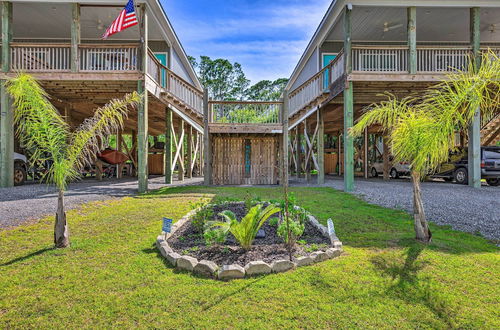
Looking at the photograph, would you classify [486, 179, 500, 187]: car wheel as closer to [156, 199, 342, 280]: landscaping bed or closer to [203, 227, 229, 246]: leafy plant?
[156, 199, 342, 280]: landscaping bed

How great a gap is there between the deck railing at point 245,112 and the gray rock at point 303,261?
8937mm

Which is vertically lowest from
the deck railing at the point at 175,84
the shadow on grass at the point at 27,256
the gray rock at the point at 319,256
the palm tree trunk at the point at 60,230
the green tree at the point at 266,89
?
the shadow on grass at the point at 27,256

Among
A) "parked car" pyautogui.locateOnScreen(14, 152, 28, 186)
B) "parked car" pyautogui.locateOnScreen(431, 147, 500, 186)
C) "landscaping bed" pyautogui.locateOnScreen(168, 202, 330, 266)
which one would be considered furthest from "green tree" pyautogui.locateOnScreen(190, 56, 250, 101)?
"landscaping bed" pyautogui.locateOnScreen(168, 202, 330, 266)

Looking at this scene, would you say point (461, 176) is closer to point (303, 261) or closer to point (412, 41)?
point (412, 41)

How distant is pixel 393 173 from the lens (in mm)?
17031

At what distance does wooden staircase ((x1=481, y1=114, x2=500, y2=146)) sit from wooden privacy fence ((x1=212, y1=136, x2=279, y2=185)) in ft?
42.3

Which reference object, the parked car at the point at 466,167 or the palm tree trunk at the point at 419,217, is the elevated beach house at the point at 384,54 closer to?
the parked car at the point at 466,167

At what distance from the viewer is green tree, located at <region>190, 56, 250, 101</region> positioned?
4069 centimetres

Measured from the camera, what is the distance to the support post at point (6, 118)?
31.0ft

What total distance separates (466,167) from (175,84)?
13420 mm

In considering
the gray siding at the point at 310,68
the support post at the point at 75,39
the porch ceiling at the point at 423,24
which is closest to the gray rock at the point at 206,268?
the support post at the point at 75,39

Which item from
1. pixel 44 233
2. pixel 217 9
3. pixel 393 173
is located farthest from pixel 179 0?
pixel 393 173

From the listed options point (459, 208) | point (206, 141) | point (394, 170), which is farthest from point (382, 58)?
point (394, 170)

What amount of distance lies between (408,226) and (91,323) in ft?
15.9
